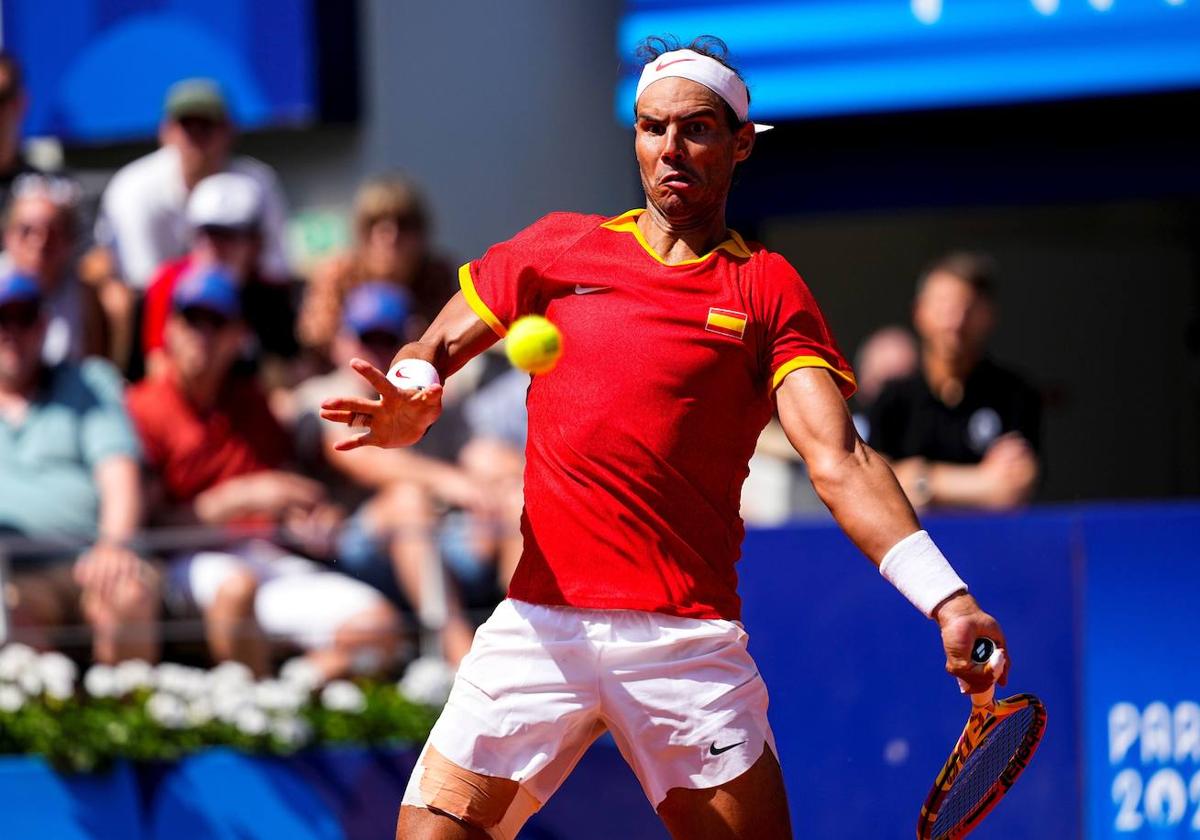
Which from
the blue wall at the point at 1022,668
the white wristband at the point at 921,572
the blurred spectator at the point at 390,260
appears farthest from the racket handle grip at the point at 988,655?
the blurred spectator at the point at 390,260

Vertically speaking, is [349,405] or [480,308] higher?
[480,308]

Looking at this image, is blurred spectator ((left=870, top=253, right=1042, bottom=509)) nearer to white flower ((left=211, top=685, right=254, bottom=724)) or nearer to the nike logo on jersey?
white flower ((left=211, top=685, right=254, bottom=724))

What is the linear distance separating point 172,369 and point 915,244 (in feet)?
20.2

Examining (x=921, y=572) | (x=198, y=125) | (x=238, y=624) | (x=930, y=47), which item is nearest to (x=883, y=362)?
(x=930, y=47)

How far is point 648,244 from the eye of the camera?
446 centimetres

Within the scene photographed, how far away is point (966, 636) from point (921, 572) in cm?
17

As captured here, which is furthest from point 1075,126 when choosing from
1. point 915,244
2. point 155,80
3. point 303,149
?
point 155,80

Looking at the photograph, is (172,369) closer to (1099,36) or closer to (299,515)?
(299,515)

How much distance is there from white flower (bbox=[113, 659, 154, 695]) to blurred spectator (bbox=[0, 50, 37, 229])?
8.14ft

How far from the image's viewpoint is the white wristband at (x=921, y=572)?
4059 mm

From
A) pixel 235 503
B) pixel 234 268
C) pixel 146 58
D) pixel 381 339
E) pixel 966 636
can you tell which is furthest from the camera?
pixel 146 58

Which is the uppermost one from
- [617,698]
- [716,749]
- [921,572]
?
[921,572]

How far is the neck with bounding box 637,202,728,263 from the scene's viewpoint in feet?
14.5

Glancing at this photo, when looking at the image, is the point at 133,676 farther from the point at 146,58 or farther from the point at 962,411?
the point at 146,58
